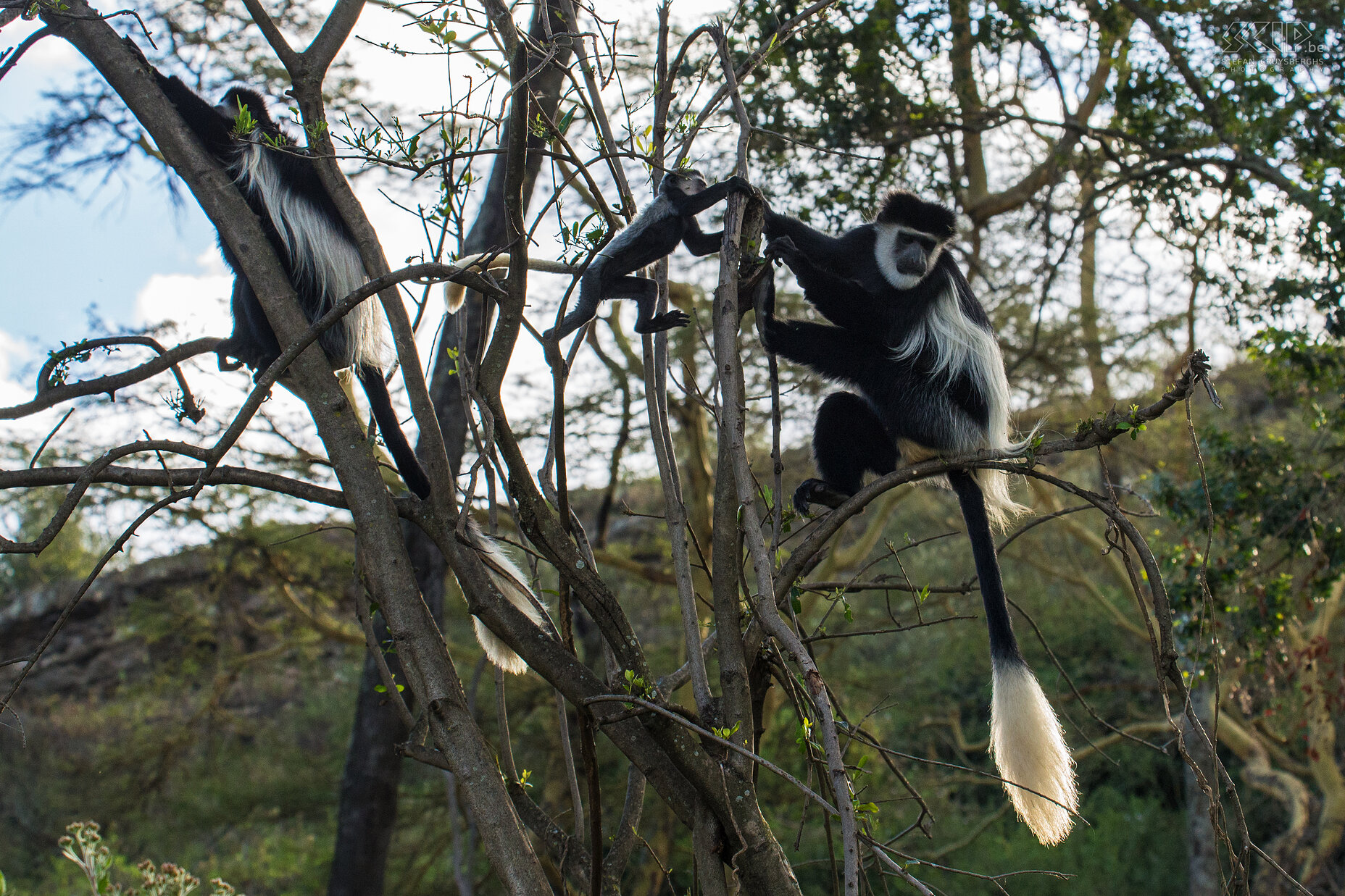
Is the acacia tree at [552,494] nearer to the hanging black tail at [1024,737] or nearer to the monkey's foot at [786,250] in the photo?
the hanging black tail at [1024,737]

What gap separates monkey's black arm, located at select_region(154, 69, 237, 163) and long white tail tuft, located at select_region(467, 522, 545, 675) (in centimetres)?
145

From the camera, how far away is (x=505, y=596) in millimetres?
1808

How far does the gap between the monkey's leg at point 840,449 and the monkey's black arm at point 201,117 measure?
1.79 metres

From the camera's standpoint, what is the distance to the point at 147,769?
23.6ft

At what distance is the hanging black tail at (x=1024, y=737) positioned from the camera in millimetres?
1512

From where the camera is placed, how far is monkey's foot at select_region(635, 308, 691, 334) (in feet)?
5.91

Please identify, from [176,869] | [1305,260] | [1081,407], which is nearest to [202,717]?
[176,869]

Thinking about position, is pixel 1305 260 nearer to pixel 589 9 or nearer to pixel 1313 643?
pixel 1313 643

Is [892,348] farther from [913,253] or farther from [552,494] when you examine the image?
[552,494]

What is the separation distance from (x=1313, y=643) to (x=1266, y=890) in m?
3.00

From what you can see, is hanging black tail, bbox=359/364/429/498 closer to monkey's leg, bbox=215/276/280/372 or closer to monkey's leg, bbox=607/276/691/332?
monkey's leg, bbox=215/276/280/372

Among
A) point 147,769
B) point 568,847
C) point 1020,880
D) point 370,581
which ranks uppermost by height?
point 370,581

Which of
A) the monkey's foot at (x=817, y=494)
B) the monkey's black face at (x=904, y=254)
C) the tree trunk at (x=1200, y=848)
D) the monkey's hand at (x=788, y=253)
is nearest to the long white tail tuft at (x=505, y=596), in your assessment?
the monkey's foot at (x=817, y=494)

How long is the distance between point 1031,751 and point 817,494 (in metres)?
0.96
